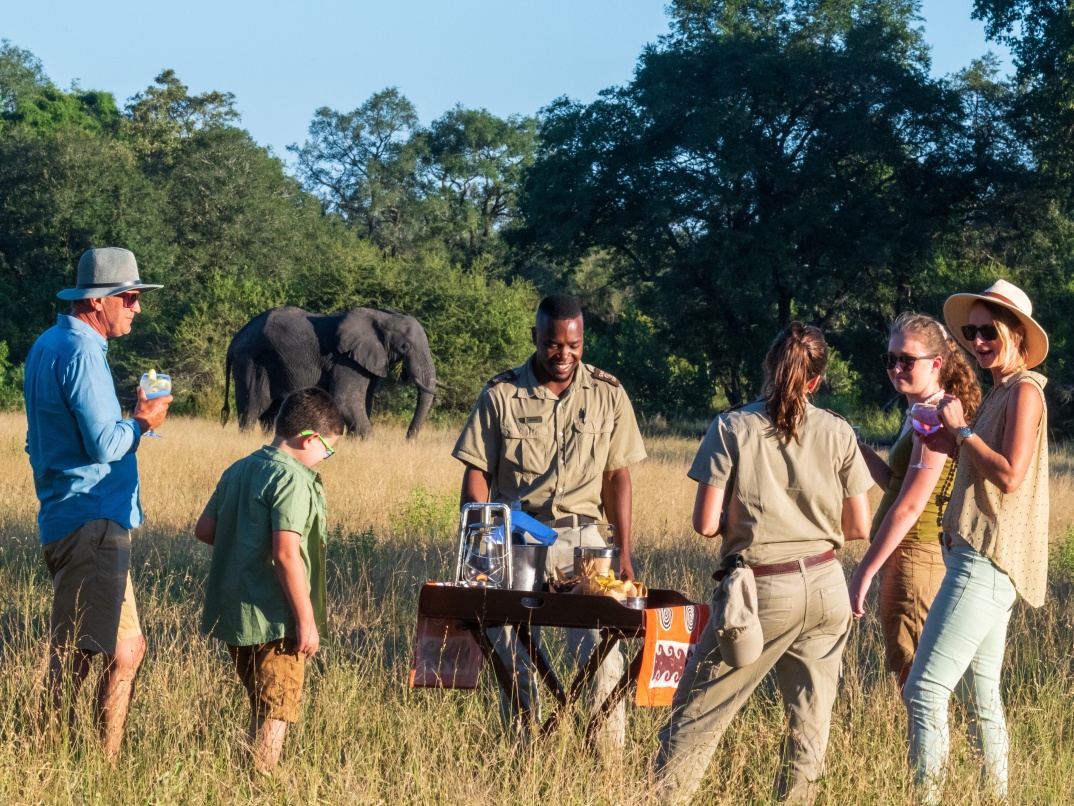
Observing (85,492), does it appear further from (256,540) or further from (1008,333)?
(1008,333)

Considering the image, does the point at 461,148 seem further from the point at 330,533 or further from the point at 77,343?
the point at 77,343

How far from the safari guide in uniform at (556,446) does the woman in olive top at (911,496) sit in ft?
3.22

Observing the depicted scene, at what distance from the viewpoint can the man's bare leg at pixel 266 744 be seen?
171 inches

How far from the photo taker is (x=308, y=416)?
4406 mm

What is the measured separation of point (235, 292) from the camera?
99.6 ft

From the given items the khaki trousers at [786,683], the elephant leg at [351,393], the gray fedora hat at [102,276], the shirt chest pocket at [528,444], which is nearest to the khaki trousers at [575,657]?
the shirt chest pocket at [528,444]

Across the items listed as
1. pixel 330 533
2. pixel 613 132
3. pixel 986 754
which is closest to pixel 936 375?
pixel 986 754

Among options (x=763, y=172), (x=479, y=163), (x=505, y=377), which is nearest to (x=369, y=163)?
(x=479, y=163)

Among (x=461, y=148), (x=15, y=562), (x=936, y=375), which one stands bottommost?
(x=15, y=562)

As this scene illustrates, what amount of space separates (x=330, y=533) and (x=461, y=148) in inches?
1870

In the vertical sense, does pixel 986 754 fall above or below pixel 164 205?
below

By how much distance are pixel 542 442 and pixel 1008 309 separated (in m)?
1.82

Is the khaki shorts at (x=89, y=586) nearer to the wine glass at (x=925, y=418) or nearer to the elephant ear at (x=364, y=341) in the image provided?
the wine glass at (x=925, y=418)

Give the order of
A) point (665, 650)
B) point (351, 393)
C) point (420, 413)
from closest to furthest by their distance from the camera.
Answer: point (665, 650) < point (420, 413) < point (351, 393)
